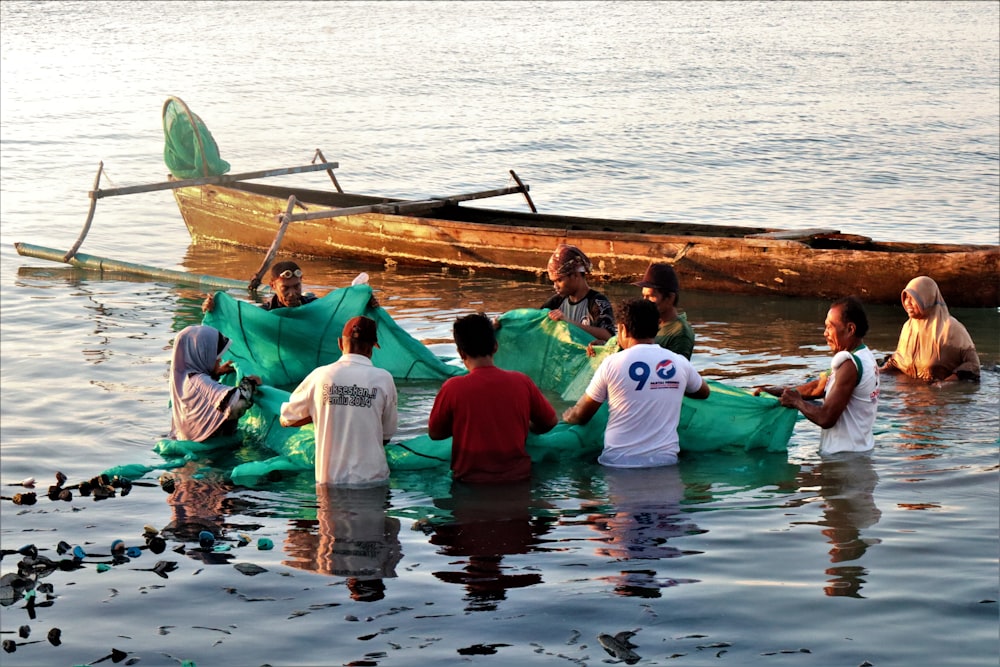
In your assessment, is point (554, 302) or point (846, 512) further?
point (554, 302)

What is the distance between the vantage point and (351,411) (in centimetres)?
706

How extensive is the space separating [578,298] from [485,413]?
2.22 m

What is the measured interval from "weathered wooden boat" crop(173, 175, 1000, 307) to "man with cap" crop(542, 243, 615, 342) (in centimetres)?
473

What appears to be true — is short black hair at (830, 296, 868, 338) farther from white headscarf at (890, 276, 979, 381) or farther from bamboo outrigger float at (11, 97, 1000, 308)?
bamboo outrigger float at (11, 97, 1000, 308)

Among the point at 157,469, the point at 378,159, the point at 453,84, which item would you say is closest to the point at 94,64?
the point at 453,84

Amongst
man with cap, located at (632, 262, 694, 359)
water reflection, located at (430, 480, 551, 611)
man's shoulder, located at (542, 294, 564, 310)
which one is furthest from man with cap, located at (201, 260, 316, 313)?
man with cap, located at (632, 262, 694, 359)

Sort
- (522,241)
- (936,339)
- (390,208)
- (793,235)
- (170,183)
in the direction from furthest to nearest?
(170,183), (390,208), (522,241), (793,235), (936,339)

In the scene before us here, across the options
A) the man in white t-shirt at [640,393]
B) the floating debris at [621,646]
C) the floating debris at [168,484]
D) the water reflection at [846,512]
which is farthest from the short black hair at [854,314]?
the floating debris at [168,484]

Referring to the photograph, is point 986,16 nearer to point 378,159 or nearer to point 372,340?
point 378,159

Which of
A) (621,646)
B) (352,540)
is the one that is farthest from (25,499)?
(621,646)

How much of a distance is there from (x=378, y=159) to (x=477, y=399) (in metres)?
20.8

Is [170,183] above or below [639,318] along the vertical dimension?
above

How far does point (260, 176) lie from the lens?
16.2 m

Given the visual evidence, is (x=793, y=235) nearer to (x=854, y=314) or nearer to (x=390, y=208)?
(x=390, y=208)
